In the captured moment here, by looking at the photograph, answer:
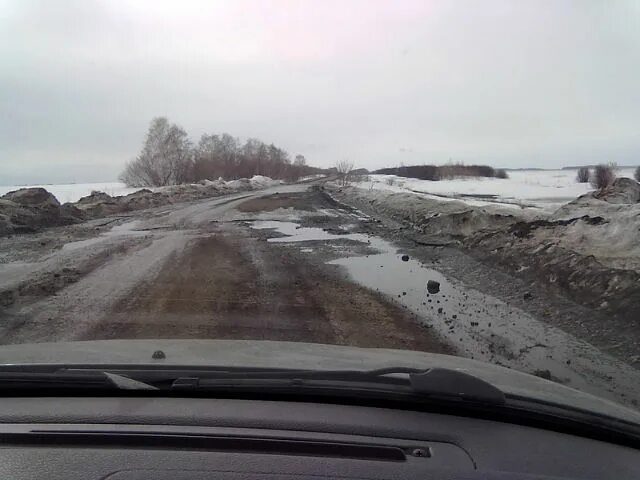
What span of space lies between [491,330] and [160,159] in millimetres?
67917

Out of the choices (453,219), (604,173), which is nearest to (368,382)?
(453,219)

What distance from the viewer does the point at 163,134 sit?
Result: 70.2 m

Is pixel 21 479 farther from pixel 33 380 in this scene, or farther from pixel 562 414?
pixel 562 414

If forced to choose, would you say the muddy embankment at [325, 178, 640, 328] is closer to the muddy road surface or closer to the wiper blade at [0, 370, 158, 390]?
the muddy road surface

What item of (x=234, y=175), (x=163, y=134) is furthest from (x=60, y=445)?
(x=234, y=175)

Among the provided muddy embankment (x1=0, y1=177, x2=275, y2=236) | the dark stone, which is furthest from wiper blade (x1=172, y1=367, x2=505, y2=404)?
muddy embankment (x1=0, y1=177, x2=275, y2=236)

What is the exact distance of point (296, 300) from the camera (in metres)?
7.16

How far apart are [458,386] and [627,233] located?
7997 mm

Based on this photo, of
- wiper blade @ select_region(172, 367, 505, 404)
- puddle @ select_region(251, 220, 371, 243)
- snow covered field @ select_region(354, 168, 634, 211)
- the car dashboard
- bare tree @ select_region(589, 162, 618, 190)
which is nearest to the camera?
the car dashboard

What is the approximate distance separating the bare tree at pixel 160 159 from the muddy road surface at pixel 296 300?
2284 inches

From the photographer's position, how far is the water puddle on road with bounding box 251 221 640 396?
500cm

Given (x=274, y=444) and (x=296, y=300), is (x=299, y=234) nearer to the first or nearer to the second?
(x=296, y=300)

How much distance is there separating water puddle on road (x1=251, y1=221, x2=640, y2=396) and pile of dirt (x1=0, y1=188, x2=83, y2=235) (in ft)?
37.1

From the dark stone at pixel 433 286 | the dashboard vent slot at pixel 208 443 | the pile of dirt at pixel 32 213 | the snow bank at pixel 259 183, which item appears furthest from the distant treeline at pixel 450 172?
the dashboard vent slot at pixel 208 443
